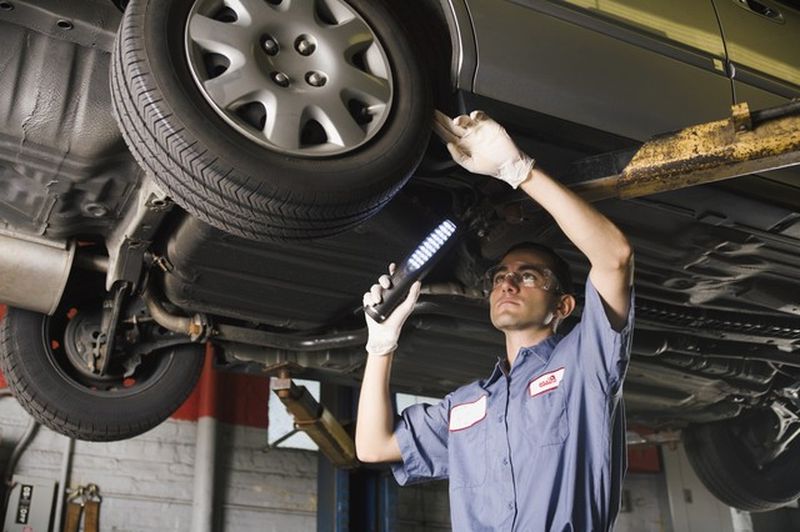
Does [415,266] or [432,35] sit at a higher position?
[432,35]

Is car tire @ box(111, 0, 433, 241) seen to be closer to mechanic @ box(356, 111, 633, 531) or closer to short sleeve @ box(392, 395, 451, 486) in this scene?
mechanic @ box(356, 111, 633, 531)

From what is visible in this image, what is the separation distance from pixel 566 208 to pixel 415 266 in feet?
1.66

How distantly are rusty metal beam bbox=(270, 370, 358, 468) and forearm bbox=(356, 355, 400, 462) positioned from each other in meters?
1.07

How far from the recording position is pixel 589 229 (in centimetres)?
175

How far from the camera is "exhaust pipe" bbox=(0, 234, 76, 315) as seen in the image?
102 inches

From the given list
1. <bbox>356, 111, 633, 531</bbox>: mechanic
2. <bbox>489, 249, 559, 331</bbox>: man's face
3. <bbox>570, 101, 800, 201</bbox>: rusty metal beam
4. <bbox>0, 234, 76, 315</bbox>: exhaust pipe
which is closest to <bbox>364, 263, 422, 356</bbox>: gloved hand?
<bbox>356, 111, 633, 531</bbox>: mechanic

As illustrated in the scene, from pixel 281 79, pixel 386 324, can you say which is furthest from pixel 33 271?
pixel 281 79

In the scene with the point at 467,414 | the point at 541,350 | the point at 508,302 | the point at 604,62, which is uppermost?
the point at 604,62

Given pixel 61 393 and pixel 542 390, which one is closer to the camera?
pixel 542 390

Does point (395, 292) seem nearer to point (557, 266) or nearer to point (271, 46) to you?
point (557, 266)

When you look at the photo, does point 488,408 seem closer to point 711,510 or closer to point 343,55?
point 343,55

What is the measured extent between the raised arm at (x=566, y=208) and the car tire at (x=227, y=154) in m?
0.13

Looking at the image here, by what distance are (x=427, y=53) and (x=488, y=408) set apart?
906 mm

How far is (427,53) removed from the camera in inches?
85.6
